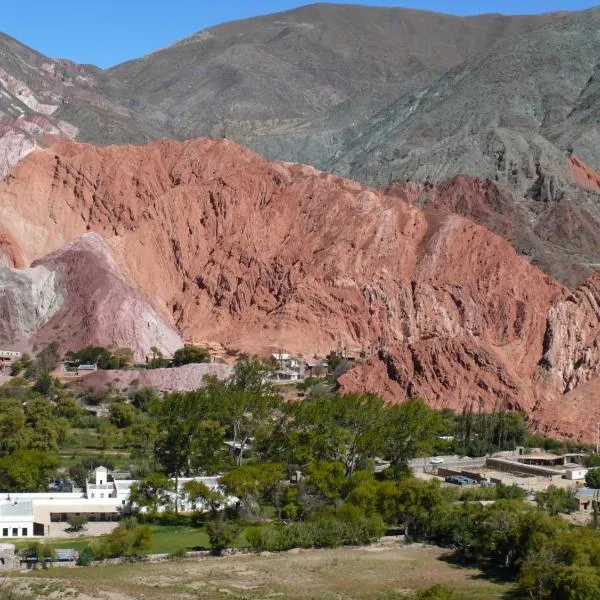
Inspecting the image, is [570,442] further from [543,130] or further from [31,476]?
[543,130]

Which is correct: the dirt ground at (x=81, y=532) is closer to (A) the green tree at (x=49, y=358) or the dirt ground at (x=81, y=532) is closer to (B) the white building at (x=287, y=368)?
(B) the white building at (x=287, y=368)

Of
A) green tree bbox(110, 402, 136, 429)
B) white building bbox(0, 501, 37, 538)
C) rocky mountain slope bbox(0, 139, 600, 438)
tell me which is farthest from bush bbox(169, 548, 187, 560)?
rocky mountain slope bbox(0, 139, 600, 438)

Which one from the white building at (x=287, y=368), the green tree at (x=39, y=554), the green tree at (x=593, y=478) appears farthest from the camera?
the white building at (x=287, y=368)

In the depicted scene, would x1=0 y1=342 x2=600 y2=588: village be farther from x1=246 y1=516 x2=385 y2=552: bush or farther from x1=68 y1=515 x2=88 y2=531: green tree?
x1=246 y1=516 x2=385 y2=552: bush

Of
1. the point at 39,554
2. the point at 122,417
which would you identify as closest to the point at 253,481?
the point at 39,554

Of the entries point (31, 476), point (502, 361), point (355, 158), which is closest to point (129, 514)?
point (31, 476)

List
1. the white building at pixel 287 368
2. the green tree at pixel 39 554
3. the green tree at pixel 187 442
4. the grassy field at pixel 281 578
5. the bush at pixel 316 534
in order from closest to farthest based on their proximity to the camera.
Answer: the grassy field at pixel 281 578, the green tree at pixel 39 554, the bush at pixel 316 534, the green tree at pixel 187 442, the white building at pixel 287 368

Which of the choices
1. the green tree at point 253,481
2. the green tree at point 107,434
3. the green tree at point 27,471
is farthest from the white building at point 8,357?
the green tree at point 253,481

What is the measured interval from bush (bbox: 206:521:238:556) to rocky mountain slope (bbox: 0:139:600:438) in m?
45.9

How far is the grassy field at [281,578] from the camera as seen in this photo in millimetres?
47812

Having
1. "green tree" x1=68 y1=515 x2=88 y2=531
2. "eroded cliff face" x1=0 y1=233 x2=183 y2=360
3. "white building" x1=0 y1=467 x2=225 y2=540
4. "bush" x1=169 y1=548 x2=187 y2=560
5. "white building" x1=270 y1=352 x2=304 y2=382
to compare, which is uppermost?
"eroded cliff face" x1=0 y1=233 x2=183 y2=360

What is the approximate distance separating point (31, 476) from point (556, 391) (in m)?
41.4

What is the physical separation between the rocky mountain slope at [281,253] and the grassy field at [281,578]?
1814 inches

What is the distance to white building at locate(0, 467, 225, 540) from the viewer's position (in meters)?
58.3
